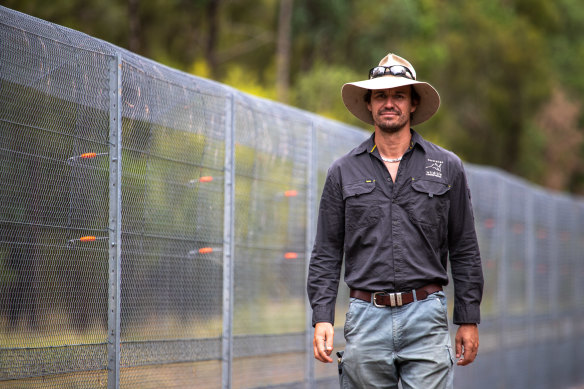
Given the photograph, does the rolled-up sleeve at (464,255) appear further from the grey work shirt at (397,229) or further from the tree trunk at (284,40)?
the tree trunk at (284,40)

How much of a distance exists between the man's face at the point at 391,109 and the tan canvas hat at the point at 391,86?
0.06 metres

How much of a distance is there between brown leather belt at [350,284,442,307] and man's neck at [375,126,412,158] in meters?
0.70

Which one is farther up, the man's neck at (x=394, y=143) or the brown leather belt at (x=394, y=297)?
the man's neck at (x=394, y=143)

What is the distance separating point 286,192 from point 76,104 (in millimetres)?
2811

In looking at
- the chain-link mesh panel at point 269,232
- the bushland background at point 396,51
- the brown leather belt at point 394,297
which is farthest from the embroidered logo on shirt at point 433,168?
the bushland background at point 396,51

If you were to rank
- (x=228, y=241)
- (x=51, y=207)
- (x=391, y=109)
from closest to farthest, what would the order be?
(x=51, y=207) < (x=391, y=109) < (x=228, y=241)

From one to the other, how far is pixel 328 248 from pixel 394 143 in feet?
2.07

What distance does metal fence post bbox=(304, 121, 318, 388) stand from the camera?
7777 mm

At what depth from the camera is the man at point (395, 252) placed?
4793 mm

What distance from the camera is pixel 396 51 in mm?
35719

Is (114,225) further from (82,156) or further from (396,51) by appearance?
(396,51)

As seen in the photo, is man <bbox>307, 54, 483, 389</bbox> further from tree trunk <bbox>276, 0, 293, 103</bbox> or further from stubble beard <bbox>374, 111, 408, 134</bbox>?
tree trunk <bbox>276, 0, 293, 103</bbox>

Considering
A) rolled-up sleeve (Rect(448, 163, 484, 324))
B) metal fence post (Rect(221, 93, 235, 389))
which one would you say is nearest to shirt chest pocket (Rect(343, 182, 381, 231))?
rolled-up sleeve (Rect(448, 163, 484, 324))

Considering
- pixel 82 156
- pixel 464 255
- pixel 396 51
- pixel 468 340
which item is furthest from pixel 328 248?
pixel 396 51
